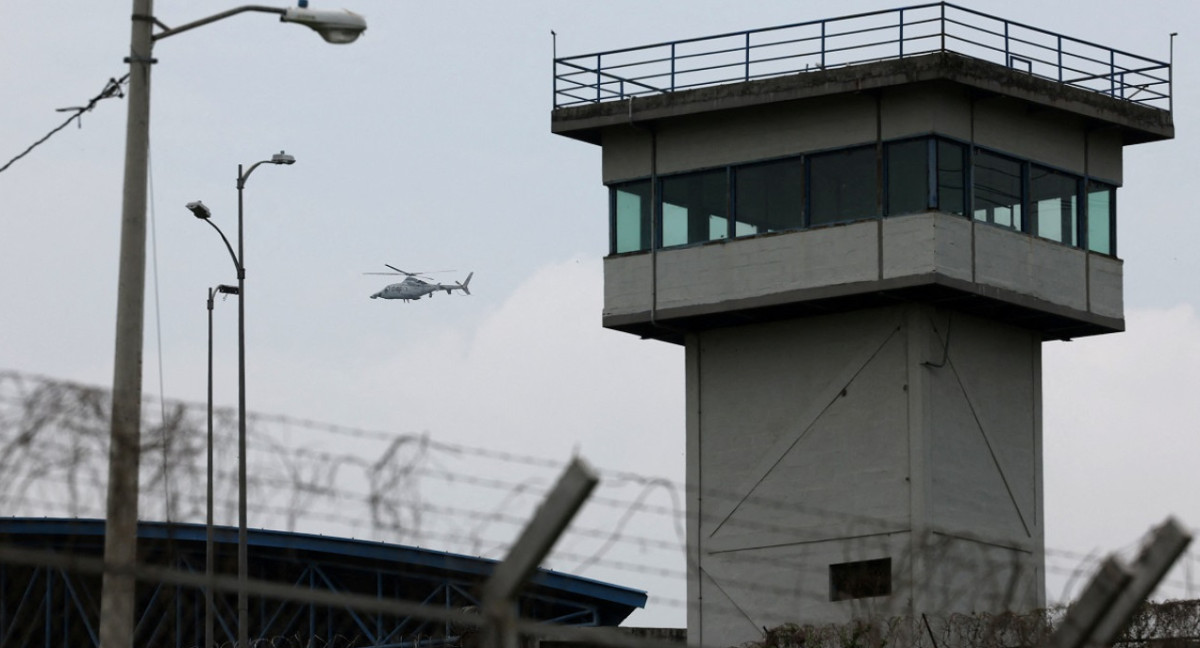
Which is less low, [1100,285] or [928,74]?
[928,74]

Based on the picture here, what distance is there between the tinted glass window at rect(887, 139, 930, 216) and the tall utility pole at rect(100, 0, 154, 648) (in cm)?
2065

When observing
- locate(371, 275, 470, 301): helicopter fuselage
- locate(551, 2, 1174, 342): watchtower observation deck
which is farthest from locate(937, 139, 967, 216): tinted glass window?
locate(371, 275, 470, 301): helicopter fuselage

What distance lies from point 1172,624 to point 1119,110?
486 inches

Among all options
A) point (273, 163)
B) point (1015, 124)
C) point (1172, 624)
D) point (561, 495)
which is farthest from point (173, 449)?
point (273, 163)

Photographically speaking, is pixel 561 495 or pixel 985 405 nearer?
pixel 561 495

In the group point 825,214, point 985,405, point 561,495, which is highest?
point 825,214

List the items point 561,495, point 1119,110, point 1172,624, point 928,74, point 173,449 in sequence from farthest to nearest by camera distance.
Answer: point 1119,110 < point 928,74 < point 1172,624 < point 173,449 < point 561,495

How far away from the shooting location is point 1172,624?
26.4 meters

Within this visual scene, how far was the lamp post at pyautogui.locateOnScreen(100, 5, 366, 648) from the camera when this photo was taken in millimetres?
13036

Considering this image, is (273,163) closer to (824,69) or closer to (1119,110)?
(824,69)

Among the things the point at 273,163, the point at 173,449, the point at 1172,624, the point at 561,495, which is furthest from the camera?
the point at 273,163

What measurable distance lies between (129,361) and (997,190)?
23163 millimetres

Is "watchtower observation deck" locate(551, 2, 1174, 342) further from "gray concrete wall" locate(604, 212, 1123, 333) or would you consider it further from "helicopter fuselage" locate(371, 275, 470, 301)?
"helicopter fuselage" locate(371, 275, 470, 301)

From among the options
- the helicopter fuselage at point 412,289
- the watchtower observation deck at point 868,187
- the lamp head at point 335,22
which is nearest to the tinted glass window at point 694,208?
the watchtower observation deck at point 868,187
